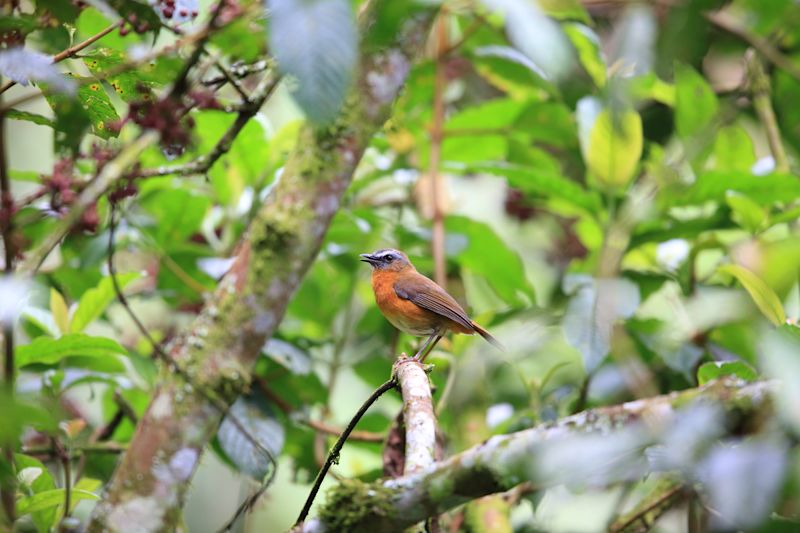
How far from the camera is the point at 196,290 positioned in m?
3.53

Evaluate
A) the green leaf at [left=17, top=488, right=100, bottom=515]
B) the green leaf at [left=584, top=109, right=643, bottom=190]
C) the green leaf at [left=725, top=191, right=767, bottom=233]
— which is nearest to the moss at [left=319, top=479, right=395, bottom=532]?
the green leaf at [left=17, top=488, right=100, bottom=515]

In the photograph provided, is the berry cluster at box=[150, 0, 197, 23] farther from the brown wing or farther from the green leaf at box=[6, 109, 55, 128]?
the brown wing

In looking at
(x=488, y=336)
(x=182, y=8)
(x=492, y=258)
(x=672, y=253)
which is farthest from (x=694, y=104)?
(x=182, y=8)

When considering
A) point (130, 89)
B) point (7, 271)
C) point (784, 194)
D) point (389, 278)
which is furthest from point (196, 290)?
point (784, 194)

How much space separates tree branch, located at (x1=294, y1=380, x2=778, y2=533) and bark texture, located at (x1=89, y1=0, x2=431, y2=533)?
548mm

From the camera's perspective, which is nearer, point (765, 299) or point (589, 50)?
point (765, 299)

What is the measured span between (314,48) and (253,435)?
2.06m

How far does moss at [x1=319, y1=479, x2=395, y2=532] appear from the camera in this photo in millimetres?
1652

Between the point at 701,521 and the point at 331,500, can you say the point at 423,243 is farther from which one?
the point at 331,500

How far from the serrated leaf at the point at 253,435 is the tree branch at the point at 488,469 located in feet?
4.44

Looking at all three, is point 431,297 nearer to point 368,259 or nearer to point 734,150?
point 368,259

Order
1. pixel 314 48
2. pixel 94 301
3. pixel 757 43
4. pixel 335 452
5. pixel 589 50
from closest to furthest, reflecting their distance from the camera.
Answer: pixel 314 48
pixel 335 452
pixel 757 43
pixel 94 301
pixel 589 50

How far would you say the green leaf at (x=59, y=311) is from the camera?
3.03 meters

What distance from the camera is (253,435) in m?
3.16
